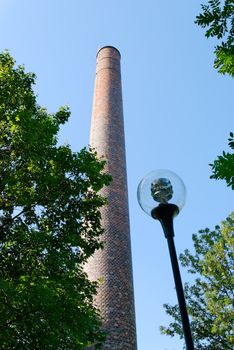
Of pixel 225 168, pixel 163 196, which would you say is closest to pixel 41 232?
pixel 163 196

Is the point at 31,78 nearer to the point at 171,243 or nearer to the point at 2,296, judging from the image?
the point at 2,296

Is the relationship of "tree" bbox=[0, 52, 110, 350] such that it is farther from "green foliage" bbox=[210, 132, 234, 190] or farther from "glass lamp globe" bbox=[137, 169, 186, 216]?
"green foliage" bbox=[210, 132, 234, 190]

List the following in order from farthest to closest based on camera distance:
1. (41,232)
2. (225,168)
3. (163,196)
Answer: (41,232)
(163,196)
(225,168)

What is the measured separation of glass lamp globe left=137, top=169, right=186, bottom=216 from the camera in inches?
141

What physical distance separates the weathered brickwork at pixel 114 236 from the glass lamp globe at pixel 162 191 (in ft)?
25.5

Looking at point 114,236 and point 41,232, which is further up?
point 114,236

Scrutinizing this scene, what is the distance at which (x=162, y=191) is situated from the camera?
3.61 m

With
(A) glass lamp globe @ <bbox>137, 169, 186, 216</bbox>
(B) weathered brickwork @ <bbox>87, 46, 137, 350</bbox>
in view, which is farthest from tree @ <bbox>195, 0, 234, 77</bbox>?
(B) weathered brickwork @ <bbox>87, 46, 137, 350</bbox>

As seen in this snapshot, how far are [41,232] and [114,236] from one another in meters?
5.73

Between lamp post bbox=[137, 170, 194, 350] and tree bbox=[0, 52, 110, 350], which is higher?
tree bbox=[0, 52, 110, 350]

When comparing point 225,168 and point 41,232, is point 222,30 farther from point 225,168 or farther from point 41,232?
point 41,232

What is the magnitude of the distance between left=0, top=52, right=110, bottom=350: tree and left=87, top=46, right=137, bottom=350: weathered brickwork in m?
2.51

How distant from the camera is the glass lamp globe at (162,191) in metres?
3.58

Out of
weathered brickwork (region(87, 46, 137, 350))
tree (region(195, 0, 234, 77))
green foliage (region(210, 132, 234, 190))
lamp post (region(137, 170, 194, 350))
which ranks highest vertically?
→ weathered brickwork (region(87, 46, 137, 350))
